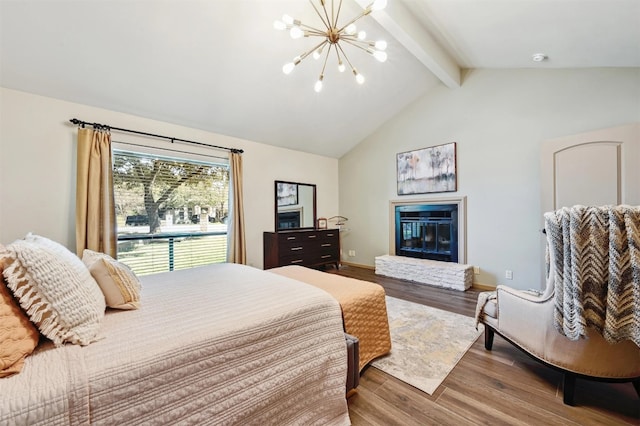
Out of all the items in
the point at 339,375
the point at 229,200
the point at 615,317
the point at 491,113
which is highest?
the point at 491,113

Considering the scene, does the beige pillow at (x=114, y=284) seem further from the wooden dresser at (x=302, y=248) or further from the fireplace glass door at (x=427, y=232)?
the fireplace glass door at (x=427, y=232)

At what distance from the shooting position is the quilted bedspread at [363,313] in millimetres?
1718

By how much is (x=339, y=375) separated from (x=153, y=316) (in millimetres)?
1038

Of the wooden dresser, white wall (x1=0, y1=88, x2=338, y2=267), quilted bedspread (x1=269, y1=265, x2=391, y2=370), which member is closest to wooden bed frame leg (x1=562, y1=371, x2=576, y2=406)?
quilted bedspread (x1=269, y1=265, x2=391, y2=370)

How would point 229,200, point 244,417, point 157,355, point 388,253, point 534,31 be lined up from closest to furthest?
point 157,355
point 244,417
point 534,31
point 229,200
point 388,253

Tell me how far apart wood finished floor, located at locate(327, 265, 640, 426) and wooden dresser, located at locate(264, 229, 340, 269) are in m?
2.72

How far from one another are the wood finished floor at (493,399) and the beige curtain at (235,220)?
269cm

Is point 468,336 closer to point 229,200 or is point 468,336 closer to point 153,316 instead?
point 153,316

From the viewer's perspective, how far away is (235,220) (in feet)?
12.8

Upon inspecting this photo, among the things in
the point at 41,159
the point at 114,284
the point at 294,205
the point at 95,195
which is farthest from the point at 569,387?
the point at 41,159

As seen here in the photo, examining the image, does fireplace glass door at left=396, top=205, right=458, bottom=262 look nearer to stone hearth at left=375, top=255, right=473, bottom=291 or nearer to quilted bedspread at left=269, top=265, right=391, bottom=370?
stone hearth at left=375, top=255, right=473, bottom=291

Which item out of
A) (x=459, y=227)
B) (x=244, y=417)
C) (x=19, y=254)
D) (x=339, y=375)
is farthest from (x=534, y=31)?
(x=19, y=254)

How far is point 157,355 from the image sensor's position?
92 cm

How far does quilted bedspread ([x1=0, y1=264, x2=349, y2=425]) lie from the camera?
2.54 feet
